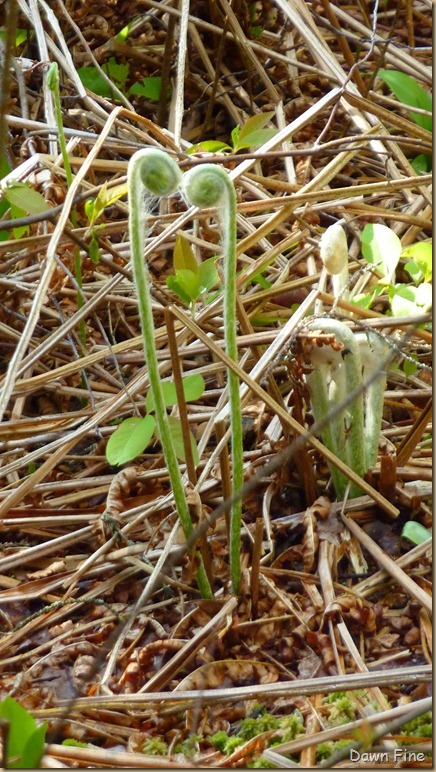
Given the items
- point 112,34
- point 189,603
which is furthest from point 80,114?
point 189,603

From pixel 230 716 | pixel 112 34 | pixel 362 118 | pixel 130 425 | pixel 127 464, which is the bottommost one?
pixel 230 716

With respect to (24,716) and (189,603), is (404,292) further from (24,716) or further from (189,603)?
(24,716)

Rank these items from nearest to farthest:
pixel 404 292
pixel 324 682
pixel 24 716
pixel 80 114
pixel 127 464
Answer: pixel 24 716 < pixel 324 682 < pixel 404 292 < pixel 127 464 < pixel 80 114

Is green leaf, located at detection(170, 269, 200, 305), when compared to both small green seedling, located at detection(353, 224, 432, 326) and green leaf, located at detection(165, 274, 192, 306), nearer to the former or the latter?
green leaf, located at detection(165, 274, 192, 306)

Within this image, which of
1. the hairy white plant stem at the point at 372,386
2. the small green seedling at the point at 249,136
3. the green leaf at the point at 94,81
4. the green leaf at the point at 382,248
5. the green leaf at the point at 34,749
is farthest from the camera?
the green leaf at the point at 94,81

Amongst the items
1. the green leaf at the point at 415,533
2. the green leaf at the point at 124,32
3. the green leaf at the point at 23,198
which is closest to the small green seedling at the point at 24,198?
the green leaf at the point at 23,198

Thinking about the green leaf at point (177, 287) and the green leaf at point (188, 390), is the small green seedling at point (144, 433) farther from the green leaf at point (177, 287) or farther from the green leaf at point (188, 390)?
the green leaf at point (177, 287)

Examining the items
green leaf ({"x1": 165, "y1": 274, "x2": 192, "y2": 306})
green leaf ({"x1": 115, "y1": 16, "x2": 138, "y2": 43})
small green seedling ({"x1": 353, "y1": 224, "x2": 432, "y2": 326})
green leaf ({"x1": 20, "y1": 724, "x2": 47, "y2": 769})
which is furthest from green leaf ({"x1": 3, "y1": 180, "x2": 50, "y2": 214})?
green leaf ({"x1": 115, "y1": 16, "x2": 138, "y2": 43})
